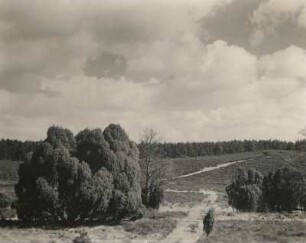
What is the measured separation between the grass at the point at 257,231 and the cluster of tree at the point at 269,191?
9.50 meters

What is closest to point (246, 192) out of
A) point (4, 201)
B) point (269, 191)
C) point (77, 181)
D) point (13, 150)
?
point (269, 191)

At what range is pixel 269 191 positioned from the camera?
5022 cm

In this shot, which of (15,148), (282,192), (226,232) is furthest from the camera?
(15,148)

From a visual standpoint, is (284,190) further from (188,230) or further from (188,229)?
(188,230)

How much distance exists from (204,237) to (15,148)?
17241 centimetres

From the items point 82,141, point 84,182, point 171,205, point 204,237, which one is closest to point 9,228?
point 84,182

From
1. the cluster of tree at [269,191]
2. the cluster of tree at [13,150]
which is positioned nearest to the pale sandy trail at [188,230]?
the cluster of tree at [269,191]

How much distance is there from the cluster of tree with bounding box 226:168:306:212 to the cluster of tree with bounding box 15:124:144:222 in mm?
15413

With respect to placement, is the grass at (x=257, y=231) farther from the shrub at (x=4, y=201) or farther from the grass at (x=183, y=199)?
the shrub at (x=4, y=201)

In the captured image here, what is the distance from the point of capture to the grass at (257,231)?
2964 centimetres

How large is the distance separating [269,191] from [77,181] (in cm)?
2419

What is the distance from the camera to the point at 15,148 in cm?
19288

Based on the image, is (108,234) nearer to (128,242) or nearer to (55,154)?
(128,242)

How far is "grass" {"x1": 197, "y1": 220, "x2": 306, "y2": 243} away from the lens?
29.6m
